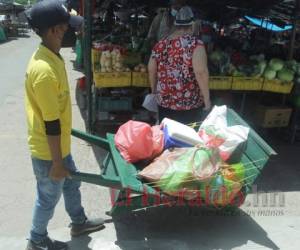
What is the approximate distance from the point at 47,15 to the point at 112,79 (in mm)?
2605

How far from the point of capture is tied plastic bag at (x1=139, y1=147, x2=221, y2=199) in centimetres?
316

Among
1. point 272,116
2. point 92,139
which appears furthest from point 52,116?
point 272,116

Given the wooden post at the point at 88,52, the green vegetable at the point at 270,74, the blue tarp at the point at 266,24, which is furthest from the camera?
the blue tarp at the point at 266,24

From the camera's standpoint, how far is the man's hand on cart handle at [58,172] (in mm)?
2828

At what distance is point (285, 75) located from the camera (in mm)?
5438

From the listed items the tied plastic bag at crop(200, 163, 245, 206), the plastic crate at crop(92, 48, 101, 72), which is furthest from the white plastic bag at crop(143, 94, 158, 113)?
the tied plastic bag at crop(200, 163, 245, 206)

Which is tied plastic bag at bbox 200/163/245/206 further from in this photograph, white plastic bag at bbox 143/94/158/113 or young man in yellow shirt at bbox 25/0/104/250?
white plastic bag at bbox 143/94/158/113

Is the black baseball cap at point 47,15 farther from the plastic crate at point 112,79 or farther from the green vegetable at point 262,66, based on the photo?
the green vegetable at point 262,66

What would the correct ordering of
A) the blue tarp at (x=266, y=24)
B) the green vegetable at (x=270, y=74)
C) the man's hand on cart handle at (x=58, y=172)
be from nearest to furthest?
the man's hand on cart handle at (x=58, y=172) < the green vegetable at (x=270, y=74) < the blue tarp at (x=266, y=24)

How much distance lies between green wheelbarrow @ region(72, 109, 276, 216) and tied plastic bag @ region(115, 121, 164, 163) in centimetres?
7

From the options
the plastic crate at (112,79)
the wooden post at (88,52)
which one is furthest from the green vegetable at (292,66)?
the wooden post at (88,52)

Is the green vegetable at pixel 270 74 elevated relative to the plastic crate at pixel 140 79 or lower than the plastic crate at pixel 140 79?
elevated

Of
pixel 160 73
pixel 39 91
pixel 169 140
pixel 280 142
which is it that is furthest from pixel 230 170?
pixel 280 142

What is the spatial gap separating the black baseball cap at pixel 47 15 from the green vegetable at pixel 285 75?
3506mm
